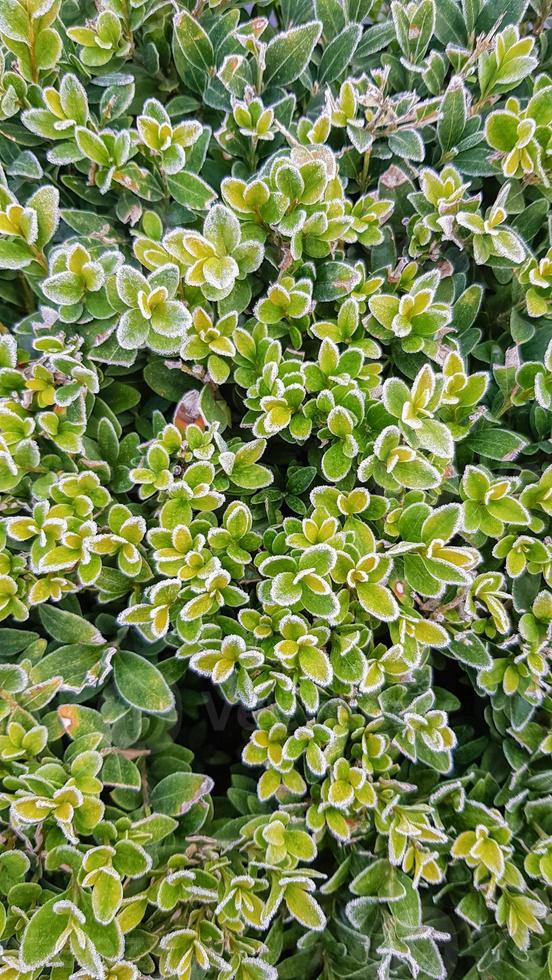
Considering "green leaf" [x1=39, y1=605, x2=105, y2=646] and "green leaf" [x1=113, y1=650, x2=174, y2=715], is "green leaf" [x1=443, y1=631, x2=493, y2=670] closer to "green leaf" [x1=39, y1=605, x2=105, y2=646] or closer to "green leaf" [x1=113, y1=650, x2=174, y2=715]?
"green leaf" [x1=113, y1=650, x2=174, y2=715]

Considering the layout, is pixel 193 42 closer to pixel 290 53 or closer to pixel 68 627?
pixel 290 53

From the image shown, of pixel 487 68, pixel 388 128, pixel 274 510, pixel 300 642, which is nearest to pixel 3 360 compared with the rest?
pixel 274 510

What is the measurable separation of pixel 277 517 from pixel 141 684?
1.28 ft

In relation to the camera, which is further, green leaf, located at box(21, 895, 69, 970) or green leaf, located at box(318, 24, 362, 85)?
green leaf, located at box(318, 24, 362, 85)

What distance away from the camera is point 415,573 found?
4.02 ft

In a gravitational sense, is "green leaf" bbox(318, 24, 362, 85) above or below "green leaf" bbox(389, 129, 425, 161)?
above

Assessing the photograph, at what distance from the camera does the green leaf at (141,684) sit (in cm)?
125

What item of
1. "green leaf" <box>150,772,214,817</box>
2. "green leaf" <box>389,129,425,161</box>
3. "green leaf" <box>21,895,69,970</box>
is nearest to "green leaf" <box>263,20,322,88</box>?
"green leaf" <box>389,129,425,161</box>

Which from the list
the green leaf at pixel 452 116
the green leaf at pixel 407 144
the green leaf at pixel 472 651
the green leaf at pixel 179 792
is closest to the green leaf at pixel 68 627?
the green leaf at pixel 179 792

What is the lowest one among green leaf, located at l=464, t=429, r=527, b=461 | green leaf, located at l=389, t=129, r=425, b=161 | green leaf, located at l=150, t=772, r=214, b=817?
green leaf, located at l=150, t=772, r=214, b=817

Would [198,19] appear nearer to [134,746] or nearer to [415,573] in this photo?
[415,573]

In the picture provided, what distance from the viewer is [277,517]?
1.37 metres

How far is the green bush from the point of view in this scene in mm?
1211

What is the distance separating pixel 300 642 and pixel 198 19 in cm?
130
